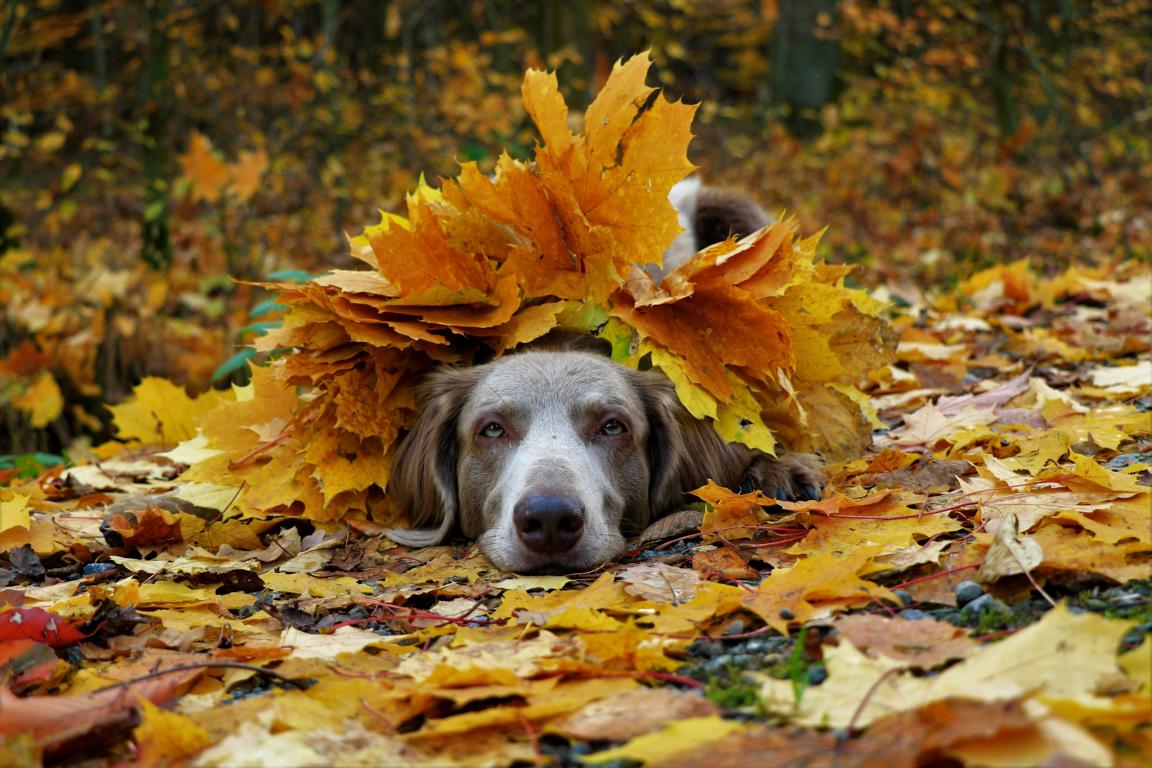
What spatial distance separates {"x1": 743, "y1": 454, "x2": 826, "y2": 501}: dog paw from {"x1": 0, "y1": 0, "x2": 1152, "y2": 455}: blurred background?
209 inches

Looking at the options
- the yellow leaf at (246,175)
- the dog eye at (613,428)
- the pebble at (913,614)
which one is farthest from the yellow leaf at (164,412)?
the pebble at (913,614)

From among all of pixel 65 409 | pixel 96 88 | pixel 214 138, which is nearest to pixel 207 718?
pixel 65 409

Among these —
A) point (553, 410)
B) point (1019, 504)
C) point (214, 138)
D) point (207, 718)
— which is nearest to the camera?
point (207, 718)

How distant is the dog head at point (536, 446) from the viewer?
3965mm

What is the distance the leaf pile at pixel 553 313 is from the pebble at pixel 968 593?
143 cm

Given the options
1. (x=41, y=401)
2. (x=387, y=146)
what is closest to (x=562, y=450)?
(x=41, y=401)

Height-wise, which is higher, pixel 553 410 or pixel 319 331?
pixel 319 331

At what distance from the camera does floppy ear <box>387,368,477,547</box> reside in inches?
173

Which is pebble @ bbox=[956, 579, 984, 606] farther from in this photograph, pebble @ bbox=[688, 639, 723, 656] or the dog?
the dog

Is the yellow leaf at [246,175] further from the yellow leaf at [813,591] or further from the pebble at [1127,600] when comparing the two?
the pebble at [1127,600]

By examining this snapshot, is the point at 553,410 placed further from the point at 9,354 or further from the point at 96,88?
the point at 96,88

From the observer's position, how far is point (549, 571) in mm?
3711

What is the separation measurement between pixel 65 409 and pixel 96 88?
7.79m

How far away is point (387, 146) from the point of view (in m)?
14.8
